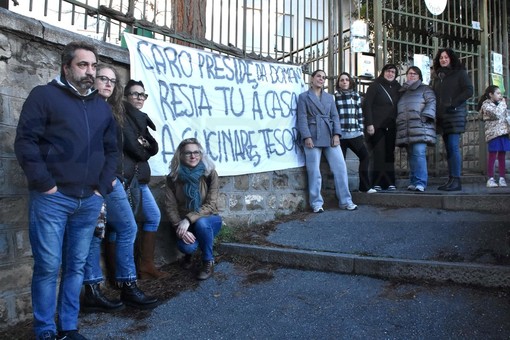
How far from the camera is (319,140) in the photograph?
19.0 ft

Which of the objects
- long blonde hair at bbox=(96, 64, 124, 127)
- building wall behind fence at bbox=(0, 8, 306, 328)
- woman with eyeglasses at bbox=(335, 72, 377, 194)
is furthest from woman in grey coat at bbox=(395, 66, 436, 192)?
building wall behind fence at bbox=(0, 8, 306, 328)

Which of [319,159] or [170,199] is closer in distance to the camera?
[170,199]

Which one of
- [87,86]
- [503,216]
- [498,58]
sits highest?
[498,58]

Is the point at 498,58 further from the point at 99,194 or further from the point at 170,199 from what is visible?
the point at 99,194

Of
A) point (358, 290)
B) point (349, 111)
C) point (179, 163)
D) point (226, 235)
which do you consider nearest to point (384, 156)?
point (349, 111)

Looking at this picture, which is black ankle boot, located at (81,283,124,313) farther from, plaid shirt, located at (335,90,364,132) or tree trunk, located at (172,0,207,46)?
plaid shirt, located at (335,90,364,132)

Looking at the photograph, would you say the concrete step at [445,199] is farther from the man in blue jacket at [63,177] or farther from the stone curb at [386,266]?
the man in blue jacket at [63,177]

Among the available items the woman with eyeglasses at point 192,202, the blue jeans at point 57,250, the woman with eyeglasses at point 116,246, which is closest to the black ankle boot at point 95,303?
the woman with eyeglasses at point 116,246

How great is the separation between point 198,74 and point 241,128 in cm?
85

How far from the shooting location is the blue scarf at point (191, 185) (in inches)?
163

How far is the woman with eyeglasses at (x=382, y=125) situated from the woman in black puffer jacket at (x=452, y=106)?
621mm

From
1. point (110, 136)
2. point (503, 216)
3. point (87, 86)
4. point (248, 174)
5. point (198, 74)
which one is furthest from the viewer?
point (248, 174)

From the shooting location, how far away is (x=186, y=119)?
488cm

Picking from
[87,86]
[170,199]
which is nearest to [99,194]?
[87,86]
